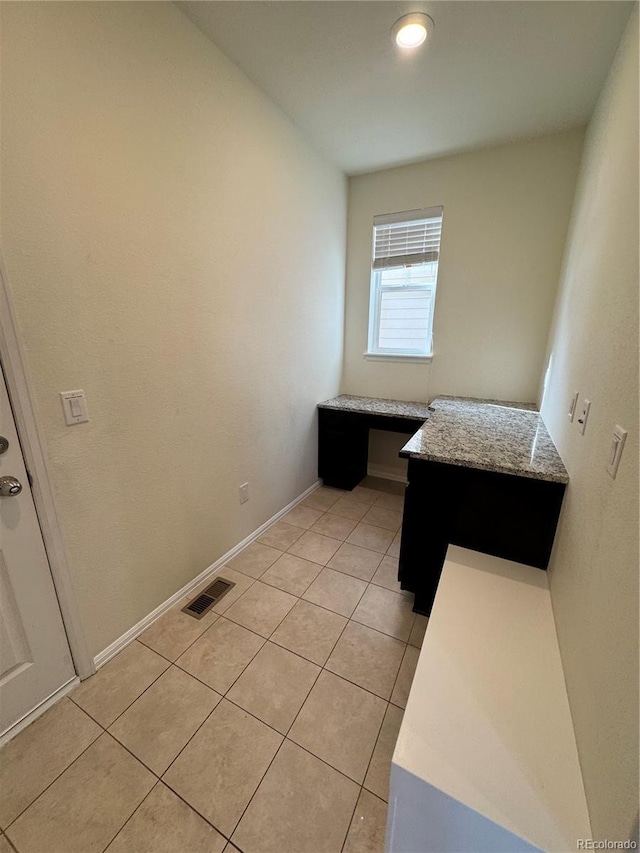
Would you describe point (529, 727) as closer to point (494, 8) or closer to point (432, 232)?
point (494, 8)

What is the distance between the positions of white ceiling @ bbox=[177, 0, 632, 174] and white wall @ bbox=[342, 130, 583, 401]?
22 cm

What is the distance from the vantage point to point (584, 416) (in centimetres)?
121

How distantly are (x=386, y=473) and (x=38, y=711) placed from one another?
2.86m

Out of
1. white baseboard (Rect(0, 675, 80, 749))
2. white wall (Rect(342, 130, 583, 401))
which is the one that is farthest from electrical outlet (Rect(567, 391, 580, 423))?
white baseboard (Rect(0, 675, 80, 749))

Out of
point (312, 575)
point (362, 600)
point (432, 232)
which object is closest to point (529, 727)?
point (362, 600)

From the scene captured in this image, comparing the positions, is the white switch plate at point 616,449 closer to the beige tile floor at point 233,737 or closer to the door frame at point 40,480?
the beige tile floor at point 233,737

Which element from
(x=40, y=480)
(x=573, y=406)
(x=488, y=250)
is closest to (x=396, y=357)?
(x=488, y=250)

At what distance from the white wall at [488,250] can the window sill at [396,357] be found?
6 centimetres

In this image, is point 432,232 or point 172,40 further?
point 432,232

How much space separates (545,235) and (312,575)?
9.56ft

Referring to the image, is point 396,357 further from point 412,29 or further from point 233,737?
point 233,737

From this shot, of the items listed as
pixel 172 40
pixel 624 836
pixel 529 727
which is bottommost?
pixel 529 727

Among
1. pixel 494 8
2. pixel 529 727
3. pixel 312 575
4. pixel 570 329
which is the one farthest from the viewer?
pixel 312 575

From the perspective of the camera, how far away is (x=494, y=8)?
139cm
